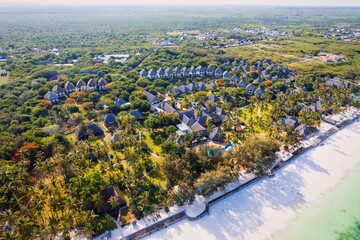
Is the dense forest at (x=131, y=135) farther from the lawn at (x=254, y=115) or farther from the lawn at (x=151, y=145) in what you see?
the lawn at (x=254, y=115)

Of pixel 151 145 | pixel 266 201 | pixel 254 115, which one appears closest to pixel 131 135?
pixel 151 145

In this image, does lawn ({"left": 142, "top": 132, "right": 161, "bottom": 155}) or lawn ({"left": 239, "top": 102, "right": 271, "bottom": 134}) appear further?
lawn ({"left": 239, "top": 102, "right": 271, "bottom": 134})

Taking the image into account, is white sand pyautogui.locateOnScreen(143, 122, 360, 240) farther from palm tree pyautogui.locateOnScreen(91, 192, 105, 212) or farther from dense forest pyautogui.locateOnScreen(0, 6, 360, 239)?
palm tree pyautogui.locateOnScreen(91, 192, 105, 212)

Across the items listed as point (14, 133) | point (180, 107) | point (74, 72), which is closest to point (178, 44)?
point (74, 72)

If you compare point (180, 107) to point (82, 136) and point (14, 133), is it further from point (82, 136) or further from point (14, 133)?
point (14, 133)

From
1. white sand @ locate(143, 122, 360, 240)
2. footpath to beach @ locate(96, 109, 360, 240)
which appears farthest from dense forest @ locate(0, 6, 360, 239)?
white sand @ locate(143, 122, 360, 240)

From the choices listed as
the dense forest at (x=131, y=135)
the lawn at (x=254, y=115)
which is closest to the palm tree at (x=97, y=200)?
the dense forest at (x=131, y=135)

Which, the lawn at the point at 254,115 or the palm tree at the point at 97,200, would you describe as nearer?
the palm tree at the point at 97,200

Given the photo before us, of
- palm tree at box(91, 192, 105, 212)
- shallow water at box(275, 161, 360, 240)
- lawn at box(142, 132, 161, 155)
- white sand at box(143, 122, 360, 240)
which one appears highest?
palm tree at box(91, 192, 105, 212)

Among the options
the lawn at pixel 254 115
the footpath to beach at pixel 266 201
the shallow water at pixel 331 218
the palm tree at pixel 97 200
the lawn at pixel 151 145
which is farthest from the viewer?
the lawn at pixel 254 115
